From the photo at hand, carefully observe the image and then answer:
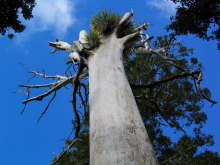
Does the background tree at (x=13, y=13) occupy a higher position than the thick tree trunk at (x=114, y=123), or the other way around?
the background tree at (x=13, y=13)

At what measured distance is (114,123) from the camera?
1907 mm

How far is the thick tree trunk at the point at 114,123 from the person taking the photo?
1.65 m

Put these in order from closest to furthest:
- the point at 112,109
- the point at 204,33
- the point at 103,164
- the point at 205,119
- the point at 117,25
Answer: the point at 103,164, the point at 112,109, the point at 117,25, the point at 204,33, the point at 205,119

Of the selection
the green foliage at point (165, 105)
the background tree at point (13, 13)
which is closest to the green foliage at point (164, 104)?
the green foliage at point (165, 105)

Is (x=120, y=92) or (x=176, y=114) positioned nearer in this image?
(x=120, y=92)

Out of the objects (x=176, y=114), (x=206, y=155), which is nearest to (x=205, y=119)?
(x=176, y=114)

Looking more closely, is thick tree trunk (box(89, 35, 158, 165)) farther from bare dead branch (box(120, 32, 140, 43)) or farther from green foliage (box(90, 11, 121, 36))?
green foliage (box(90, 11, 121, 36))

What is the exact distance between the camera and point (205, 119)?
25.7 feet

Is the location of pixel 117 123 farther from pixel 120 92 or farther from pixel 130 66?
pixel 130 66

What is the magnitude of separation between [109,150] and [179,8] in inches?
226

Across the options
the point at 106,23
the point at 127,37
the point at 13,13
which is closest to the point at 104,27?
the point at 106,23

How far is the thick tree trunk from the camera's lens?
5.41ft

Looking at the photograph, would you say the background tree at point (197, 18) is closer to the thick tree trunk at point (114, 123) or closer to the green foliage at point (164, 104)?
the green foliage at point (164, 104)

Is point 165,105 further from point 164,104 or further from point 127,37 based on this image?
point 127,37
